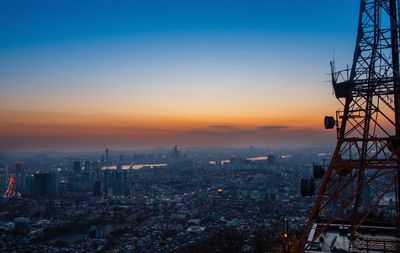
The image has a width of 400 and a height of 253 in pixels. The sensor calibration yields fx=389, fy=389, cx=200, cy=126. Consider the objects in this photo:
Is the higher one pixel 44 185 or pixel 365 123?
pixel 365 123

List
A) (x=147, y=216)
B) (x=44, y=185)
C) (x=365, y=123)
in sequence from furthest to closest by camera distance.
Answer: (x=44, y=185)
(x=147, y=216)
(x=365, y=123)

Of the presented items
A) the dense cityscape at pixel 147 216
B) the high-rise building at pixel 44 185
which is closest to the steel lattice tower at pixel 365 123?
the dense cityscape at pixel 147 216

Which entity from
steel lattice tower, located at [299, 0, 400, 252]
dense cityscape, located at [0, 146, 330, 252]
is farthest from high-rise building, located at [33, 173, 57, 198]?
steel lattice tower, located at [299, 0, 400, 252]

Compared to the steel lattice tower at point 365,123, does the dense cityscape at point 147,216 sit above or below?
below

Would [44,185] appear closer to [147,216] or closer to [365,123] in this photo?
[147,216]

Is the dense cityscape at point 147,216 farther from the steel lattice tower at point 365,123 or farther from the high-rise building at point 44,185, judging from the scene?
the steel lattice tower at point 365,123

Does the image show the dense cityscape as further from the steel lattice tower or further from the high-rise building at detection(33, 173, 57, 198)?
the steel lattice tower

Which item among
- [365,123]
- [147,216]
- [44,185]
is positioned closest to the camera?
[365,123]

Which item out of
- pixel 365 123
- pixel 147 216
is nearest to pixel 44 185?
pixel 147 216

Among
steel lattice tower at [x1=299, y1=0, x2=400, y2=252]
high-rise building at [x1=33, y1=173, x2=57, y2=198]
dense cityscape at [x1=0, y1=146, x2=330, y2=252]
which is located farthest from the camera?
high-rise building at [x1=33, y1=173, x2=57, y2=198]

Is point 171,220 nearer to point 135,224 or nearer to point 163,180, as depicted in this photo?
point 135,224

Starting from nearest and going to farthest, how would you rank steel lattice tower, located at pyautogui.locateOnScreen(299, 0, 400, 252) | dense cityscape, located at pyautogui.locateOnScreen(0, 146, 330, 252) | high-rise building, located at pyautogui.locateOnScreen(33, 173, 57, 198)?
steel lattice tower, located at pyautogui.locateOnScreen(299, 0, 400, 252)
dense cityscape, located at pyautogui.locateOnScreen(0, 146, 330, 252)
high-rise building, located at pyautogui.locateOnScreen(33, 173, 57, 198)
